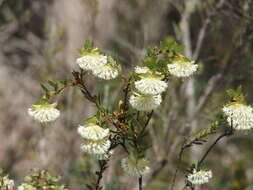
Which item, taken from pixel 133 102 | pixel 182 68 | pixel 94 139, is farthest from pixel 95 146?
pixel 182 68

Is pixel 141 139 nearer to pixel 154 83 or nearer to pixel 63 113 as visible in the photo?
pixel 154 83

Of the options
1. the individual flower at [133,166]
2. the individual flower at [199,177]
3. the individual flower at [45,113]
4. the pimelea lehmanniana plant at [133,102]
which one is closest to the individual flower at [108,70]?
the pimelea lehmanniana plant at [133,102]

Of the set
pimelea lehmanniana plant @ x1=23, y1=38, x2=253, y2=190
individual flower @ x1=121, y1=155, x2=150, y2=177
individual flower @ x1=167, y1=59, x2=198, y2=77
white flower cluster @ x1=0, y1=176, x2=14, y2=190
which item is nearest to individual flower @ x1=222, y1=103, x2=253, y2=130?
pimelea lehmanniana plant @ x1=23, y1=38, x2=253, y2=190

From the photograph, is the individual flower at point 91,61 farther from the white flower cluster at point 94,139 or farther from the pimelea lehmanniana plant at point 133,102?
the white flower cluster at point 94,139

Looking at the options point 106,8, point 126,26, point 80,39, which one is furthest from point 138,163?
point 126,26

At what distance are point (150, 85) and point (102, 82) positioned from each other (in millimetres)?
2326

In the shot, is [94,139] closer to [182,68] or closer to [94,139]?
[94,139]

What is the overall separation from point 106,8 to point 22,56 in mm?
1208

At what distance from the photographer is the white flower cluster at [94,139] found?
1.48 metres

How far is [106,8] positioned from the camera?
550 centimetres

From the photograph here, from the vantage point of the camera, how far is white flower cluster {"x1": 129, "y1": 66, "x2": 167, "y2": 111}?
150 centimetres

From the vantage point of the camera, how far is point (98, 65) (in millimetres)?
1548

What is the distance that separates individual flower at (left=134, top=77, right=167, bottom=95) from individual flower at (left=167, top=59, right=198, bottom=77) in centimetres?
7

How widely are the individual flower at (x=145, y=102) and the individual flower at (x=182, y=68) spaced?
0.11 m
